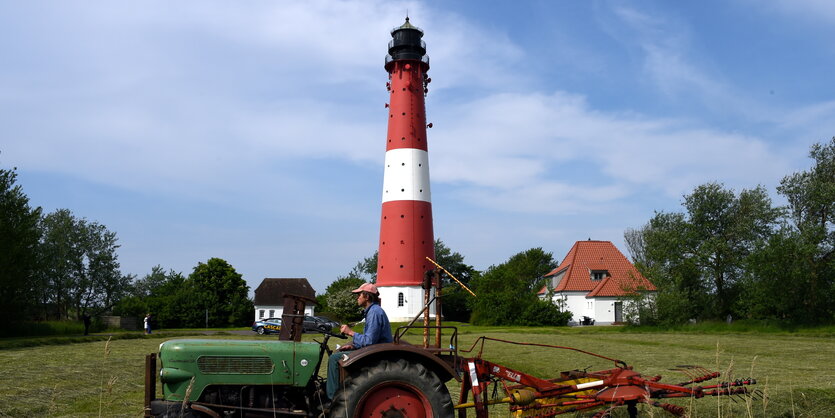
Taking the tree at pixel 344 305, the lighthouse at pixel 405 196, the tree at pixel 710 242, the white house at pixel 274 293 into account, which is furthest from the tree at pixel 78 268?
the tree at pixel 710 242

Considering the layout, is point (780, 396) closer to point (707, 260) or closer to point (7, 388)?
point (7, 388)

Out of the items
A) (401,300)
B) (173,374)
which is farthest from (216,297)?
(173,374)

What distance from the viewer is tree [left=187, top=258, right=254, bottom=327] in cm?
5244

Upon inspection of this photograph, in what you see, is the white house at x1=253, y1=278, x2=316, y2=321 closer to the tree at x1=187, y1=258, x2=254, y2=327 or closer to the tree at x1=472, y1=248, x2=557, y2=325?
the tree at x1=187, y1=258, x2=254, y2=327

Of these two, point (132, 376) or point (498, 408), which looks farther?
point (132, 376)

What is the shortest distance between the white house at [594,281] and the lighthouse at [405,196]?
16302 mm

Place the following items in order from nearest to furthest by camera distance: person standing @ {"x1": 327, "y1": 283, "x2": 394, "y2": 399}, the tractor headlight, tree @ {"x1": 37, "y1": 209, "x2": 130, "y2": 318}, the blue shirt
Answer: the tractor headlight
person standing @ {"x1": 327, "y1": 283, "x2": 394, "y2": 399}
the blue shirt
tree @ {"x1": 37, "y1": 209, "x2": 130, "y2": 318}

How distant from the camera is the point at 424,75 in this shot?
42.0m

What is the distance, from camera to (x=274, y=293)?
6869cm

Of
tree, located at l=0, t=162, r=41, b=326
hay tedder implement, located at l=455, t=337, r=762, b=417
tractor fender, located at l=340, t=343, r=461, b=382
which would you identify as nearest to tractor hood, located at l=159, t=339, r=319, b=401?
tractor fender, located at l=340, t=343, r=461, b=382

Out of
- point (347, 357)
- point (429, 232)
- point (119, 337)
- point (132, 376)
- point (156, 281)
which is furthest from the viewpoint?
point (156, 281)

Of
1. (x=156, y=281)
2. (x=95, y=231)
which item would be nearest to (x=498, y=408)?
(x=95, y=231)

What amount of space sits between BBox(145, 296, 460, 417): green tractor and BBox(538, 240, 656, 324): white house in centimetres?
4638

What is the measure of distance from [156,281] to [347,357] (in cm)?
10125
